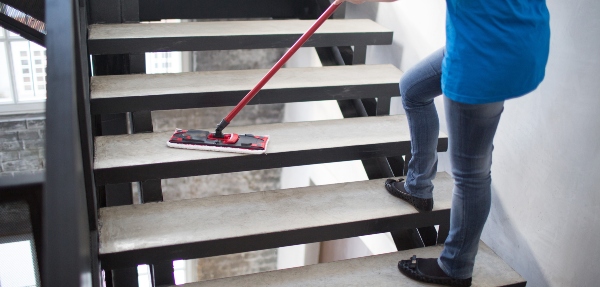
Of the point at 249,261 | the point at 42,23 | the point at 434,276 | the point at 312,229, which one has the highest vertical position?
the point at 42,23

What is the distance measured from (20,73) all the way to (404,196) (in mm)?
4993

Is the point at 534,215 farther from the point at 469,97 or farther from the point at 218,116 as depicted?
the point at 218,116

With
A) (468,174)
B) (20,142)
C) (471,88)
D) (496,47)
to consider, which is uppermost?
(496,47)

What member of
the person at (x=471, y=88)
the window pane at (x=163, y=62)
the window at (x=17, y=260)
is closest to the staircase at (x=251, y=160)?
the person at (x=471, y=88)

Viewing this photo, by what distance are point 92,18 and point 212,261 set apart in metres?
4.57

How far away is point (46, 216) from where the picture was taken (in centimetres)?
85

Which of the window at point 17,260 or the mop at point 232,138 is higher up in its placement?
the mop at point 232,138

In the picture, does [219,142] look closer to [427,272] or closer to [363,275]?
[363,275]

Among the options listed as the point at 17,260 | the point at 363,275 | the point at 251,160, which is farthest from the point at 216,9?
the point at 17,260

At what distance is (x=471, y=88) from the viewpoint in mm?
1433

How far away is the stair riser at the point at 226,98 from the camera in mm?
2107

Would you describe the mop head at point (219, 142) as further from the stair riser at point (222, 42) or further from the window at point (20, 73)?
the window at point (20, 73)

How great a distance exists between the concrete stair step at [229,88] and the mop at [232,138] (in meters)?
0.13

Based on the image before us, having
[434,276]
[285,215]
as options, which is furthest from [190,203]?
[434,276]
